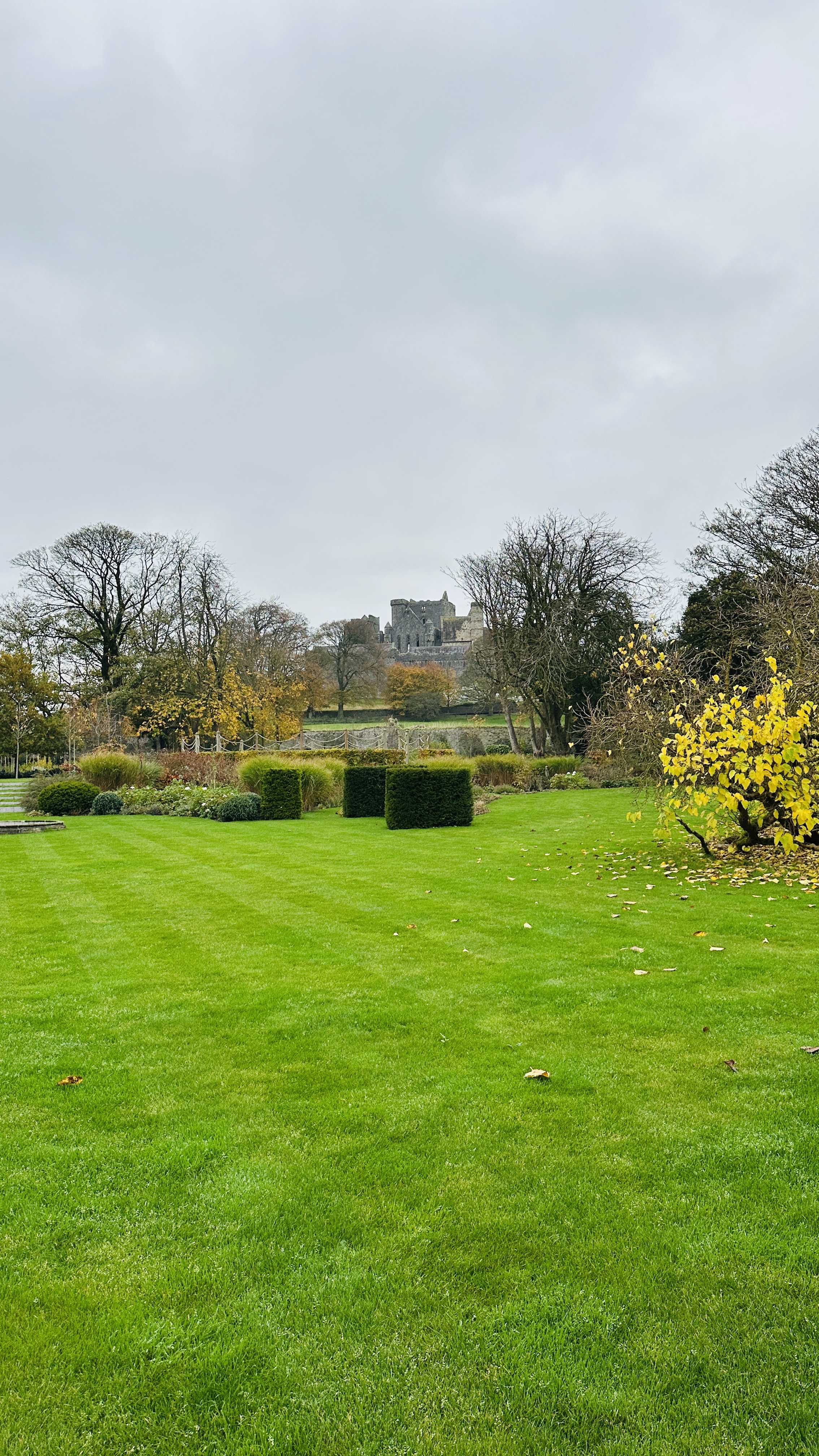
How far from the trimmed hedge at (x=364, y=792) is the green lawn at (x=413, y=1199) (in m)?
11.0

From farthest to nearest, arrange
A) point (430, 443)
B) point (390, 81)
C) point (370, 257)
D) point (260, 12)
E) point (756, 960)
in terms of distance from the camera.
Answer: point (430, 443), point (370, 257), point (390, 81), point (260, 12), point (756, 960)

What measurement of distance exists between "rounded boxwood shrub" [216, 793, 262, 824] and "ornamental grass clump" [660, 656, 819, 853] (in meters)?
10.5

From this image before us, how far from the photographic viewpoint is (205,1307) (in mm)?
1926

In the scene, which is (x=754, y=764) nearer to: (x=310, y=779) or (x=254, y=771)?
(x=310, y=779)

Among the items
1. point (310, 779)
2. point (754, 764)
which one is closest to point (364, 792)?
point (310, 779)

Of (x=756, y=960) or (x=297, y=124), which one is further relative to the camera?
(x=297, y=124)

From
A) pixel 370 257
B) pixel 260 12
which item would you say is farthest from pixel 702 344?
pixel 260 12

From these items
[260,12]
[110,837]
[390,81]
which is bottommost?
[110,837]

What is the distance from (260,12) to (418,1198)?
1279 centimetres

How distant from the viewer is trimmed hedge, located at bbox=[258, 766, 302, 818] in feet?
55.4

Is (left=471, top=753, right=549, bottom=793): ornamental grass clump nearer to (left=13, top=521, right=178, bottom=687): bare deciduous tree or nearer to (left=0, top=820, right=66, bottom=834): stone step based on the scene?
(left=0, top=820, right=66, bottom=834): stone step

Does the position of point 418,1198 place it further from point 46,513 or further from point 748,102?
point 46,513

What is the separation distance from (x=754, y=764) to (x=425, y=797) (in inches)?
290

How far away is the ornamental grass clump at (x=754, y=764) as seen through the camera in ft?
23.4
